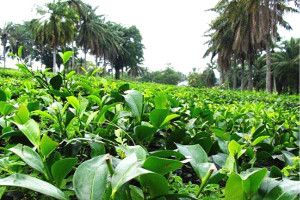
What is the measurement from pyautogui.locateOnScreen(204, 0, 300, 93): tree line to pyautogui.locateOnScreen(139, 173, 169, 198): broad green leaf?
791 inches

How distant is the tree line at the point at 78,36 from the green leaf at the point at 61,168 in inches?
735

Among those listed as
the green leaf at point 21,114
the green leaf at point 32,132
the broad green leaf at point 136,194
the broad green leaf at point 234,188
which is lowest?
the broad green leaf at point 136,194

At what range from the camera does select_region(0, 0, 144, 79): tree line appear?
3155 cm

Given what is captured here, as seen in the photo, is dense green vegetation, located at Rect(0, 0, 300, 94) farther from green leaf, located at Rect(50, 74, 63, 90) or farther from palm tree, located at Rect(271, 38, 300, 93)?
green leaf, located at Rect(50, 74, 63, 90)

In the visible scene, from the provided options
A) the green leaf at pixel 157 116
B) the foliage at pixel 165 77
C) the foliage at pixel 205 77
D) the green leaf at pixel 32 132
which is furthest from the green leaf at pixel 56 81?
the foliage at pixel 165 77

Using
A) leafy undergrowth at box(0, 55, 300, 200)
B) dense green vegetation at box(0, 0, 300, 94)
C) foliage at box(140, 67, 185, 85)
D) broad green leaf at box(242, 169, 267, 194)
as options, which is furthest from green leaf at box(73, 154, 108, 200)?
foliage at box(140, 67, 185, 85)

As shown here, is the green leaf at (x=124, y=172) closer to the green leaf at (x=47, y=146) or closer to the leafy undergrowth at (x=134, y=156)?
the leafy undergrowth at (x=134, y=156)

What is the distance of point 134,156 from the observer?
24.5 inches

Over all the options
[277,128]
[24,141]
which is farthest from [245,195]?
[277,128]

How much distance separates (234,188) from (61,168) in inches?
12.3

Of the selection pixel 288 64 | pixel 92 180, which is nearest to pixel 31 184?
pixel 92 180

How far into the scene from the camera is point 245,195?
27.4 inches

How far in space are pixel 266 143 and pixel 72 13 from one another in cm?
3237

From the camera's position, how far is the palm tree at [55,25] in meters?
31.2
